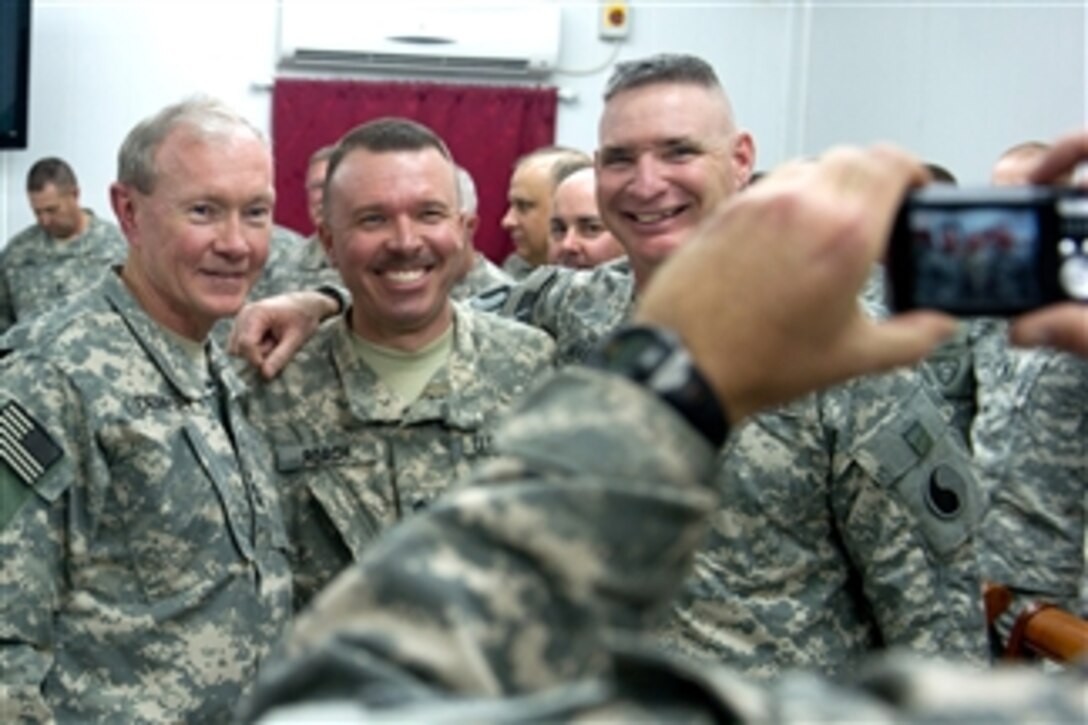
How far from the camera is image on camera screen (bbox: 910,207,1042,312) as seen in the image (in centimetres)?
87

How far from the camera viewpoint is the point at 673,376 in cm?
76

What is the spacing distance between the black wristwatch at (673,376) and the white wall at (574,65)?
6.23 meters

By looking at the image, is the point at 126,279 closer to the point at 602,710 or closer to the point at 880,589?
the point at 880,589

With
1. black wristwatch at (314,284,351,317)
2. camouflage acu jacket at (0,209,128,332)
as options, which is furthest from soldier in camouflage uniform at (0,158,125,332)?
black wristwatch at (314,284,351,317)

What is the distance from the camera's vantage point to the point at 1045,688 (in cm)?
60

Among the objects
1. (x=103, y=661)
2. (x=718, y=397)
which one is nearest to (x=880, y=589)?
(x=103, y=661)

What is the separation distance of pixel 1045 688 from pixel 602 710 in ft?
0.58

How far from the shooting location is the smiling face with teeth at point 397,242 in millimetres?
2654

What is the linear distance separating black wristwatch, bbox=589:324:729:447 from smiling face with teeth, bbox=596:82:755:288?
172cm

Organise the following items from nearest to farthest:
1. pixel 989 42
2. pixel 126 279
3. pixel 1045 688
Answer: pixel 1045 688 < pixel 126 279 < pixel 989 42

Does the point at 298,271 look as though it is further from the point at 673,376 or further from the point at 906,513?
the point at 673,376

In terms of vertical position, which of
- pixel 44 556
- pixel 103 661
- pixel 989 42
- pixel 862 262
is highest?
pixel 989 42

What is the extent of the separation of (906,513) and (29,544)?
4.13 ft

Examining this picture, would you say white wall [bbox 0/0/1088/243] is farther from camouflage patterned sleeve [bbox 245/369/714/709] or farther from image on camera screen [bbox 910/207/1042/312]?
camouflage patterned sleeve [bbox 245/369/714/709]
